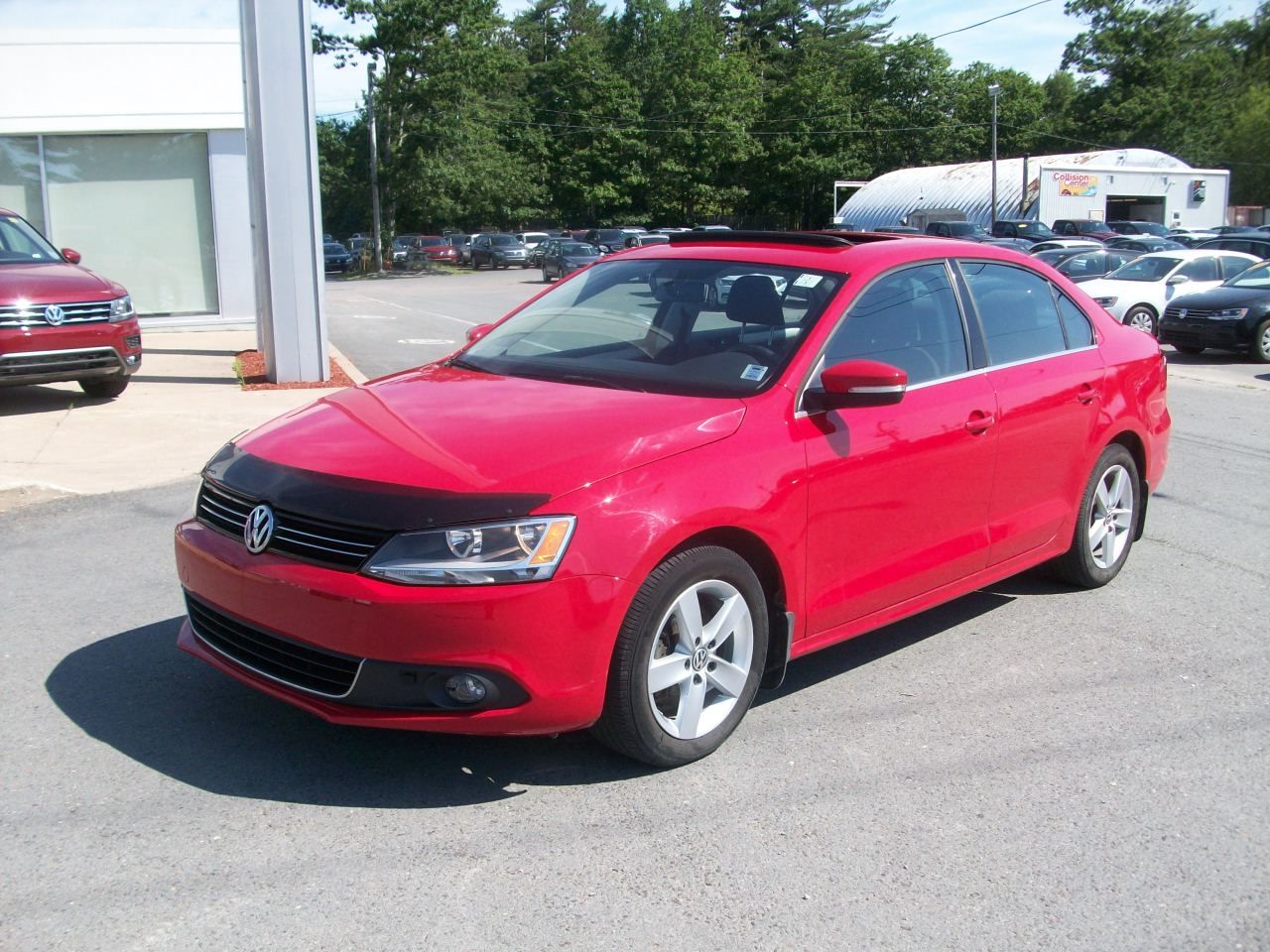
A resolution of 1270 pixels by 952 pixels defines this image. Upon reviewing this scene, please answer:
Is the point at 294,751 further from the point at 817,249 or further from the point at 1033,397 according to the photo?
the point at 1033,397

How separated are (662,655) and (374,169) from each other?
52.3 m

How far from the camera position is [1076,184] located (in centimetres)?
5547

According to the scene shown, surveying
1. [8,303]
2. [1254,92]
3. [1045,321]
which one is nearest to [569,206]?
[1254,92]

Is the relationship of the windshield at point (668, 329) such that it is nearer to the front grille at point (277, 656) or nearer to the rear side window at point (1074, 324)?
the front grille at point (277, 656)

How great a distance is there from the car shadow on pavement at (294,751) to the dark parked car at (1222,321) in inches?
641

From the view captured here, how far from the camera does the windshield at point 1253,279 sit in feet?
61.0

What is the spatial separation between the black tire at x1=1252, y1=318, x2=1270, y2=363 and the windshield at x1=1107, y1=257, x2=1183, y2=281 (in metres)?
2.47

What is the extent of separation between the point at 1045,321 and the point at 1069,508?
88 cm

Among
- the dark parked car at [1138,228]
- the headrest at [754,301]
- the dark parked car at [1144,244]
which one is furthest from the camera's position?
the dark parked car at [1138,228]

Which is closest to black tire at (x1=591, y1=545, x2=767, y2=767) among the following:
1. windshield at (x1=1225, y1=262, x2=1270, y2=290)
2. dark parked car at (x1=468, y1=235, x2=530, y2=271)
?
windshield at (x1=1225, y1=262, x2=1270, y2=290)

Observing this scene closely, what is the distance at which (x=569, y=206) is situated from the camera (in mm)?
76312

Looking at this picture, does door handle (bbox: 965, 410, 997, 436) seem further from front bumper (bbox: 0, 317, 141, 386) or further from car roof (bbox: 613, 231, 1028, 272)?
front bumper (bbox: 0, 317, 141, 386)

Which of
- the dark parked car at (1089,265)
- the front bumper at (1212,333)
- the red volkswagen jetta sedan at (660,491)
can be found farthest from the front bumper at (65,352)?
the dark parked car at (1089,265)

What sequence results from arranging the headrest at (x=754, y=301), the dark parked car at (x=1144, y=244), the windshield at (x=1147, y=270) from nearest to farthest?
the headrest at (x=754, y=301), the windshield at (x=1147, y=270), the dark parked car at (x=1144, y=244)
